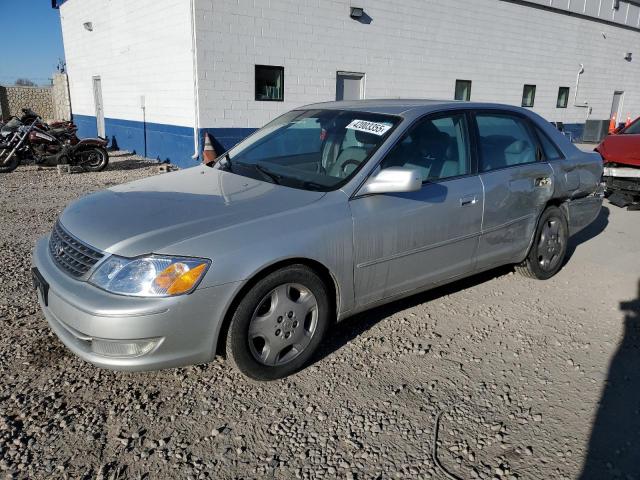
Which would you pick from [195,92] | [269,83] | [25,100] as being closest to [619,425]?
[195,92]

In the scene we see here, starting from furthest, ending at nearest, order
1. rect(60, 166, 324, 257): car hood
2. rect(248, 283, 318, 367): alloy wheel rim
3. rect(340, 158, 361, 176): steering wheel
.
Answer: rect(340, 158, 361, 176): steering wheel → rect(248, 283, 318, 367): alloy wheel rim → rect(60, 166, 324, 257): car hood

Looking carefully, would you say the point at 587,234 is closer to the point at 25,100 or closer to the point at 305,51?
the point at 305,51

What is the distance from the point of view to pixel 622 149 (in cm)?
817

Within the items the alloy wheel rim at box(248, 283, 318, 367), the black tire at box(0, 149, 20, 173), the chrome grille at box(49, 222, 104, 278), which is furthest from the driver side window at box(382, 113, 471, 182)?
the black tire at box(0, 149, 20, 173)

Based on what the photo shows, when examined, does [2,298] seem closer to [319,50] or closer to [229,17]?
[229,17]

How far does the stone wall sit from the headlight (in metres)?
23.1

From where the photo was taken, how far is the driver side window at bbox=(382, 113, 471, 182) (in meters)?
3.53

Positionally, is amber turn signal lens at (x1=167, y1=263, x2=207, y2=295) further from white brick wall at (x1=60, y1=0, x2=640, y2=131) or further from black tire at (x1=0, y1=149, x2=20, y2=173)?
black tire at (x1=0, y1=149, x2=20, y2=173)

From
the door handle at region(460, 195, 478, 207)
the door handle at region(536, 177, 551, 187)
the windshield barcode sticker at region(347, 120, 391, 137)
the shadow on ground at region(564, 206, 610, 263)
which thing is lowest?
the shadow on ground at region(564, 206, 610, 263)

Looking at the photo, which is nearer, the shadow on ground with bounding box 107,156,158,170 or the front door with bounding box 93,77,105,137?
the shadow on ground with bounding box 107,156,158,170

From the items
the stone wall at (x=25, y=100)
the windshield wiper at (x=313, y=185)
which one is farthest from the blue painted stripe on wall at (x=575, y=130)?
the stone wall at (x=25, y=100)

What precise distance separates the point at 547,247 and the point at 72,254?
13.3ft

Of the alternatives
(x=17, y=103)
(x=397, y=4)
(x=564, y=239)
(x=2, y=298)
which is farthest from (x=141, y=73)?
(x=17, y=103)

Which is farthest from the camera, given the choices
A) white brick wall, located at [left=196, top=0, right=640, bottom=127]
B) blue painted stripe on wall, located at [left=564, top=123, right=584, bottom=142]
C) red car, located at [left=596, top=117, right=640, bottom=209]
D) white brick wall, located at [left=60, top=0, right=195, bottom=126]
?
blue painted stripe on wall, located at [left=564, top=123, right=584, bottom=142]
